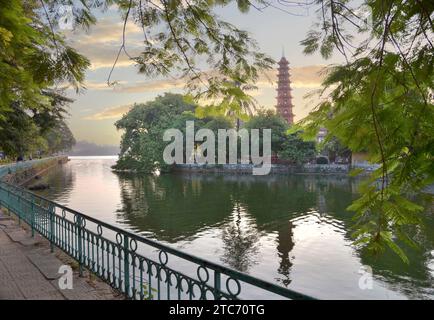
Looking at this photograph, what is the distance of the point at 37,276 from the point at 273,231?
55.6 feet

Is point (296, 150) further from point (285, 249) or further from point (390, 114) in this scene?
point (390, 114)

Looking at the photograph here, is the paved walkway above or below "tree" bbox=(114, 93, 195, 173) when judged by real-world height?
below

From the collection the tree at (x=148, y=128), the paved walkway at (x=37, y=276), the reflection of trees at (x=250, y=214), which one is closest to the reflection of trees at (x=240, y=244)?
the reflection of trees at (x=250, y=214)

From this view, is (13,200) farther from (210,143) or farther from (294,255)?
(210,143)

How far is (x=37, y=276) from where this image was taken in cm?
673

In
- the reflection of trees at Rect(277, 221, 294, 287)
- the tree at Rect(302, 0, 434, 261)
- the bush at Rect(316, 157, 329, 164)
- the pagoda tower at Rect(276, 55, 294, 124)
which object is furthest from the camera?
the pagoda tower at Rect(276, 55, 294, 124)

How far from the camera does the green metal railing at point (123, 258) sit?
3.66 metres

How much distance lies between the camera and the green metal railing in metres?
3.66

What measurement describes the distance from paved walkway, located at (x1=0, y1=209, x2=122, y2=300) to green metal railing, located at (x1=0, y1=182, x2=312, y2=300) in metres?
0.22

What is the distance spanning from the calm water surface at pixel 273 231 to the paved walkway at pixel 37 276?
4244 mm

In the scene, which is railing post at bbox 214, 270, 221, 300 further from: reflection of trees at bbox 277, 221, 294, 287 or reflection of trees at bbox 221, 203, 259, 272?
reflection of trees at bbox 221, 203, 259, 272

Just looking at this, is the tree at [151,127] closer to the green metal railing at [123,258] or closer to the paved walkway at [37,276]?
the green metal railing at [123,258]

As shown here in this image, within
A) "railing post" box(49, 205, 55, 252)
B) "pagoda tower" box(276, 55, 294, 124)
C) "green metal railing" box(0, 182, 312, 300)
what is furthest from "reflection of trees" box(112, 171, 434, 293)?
"pagoda tower" box(276, 55, 294, 124)
